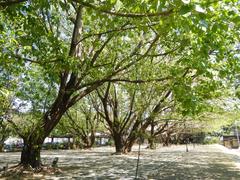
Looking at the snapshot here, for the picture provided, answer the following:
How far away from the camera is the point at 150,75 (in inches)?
496

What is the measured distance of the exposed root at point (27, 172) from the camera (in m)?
11.3

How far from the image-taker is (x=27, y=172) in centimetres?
1170

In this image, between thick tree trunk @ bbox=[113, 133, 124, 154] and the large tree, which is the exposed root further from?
thick tree trunk @ bbox=[113, 133, 124, 154]

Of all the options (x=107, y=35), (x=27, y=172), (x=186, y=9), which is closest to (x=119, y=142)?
(x=27, y=172)

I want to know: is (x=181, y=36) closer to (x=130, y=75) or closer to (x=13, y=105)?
(x=130, y=75)

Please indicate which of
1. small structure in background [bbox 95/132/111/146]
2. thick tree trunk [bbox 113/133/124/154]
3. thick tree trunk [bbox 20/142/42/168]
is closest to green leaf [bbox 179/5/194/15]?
thick tree trunk [bbox 20/142/42/168]

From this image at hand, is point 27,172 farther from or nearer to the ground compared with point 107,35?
nearer to the ground

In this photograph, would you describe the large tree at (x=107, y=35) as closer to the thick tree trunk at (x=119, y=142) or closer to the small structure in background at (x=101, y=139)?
the thick tree trunk at (x=119, y=142)

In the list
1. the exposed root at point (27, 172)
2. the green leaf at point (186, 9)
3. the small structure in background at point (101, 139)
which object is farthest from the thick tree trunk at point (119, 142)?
the small structure in background at point (101, 139)

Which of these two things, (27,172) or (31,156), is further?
(31,156)

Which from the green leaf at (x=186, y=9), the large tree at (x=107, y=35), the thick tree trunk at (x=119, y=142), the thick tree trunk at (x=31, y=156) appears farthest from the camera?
the thick tree trunk at (x=119, y=142)

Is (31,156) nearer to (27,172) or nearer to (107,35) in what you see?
(27,172)

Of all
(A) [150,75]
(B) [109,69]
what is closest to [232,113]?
(A) [150,75]

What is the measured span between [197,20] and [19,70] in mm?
8222
